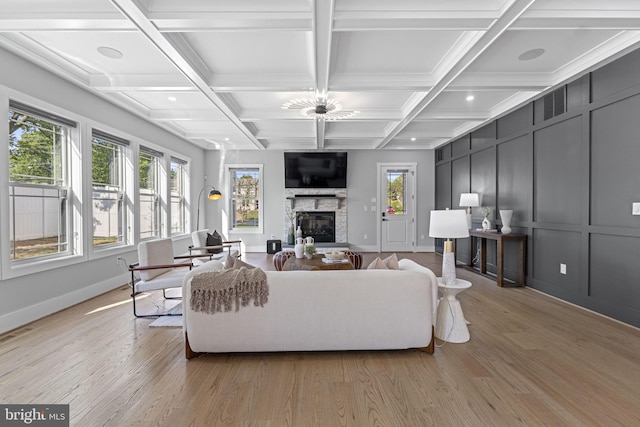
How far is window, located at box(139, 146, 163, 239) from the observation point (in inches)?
218

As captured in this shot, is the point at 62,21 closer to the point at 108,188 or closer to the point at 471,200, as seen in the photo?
the point at 108,188

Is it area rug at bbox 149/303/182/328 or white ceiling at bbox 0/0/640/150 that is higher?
white ceiling at bbox 0/0/640/150

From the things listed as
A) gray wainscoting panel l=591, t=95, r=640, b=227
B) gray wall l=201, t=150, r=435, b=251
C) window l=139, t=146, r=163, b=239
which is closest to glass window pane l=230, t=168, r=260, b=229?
gray wall l=201, t=150, r=435, b=251

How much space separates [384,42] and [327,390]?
3.10 metres

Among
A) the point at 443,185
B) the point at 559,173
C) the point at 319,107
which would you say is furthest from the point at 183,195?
the point at 559,173

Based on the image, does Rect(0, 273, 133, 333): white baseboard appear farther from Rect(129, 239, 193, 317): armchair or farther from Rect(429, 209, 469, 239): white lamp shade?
Rect(429, 209, 469, 239): white lamp shade

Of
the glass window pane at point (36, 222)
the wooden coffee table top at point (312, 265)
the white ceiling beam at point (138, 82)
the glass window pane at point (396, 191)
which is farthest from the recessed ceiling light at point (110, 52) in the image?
the glass window pane at point (396, 191)

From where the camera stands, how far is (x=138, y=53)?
3299 mm

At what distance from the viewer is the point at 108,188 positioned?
4605mm

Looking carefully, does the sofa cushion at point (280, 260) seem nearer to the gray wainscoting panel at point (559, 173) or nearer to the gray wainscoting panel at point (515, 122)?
the gray wainscoting panel at point (559, 173)

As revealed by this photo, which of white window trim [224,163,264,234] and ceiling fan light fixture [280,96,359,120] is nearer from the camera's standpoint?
ceiling fan light fixture [280,96,359,120]

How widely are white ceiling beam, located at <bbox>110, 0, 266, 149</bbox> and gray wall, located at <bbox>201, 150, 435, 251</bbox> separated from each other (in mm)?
3536

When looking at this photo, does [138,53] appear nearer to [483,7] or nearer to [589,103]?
[483,7]

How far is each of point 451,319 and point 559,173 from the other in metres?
2.72
